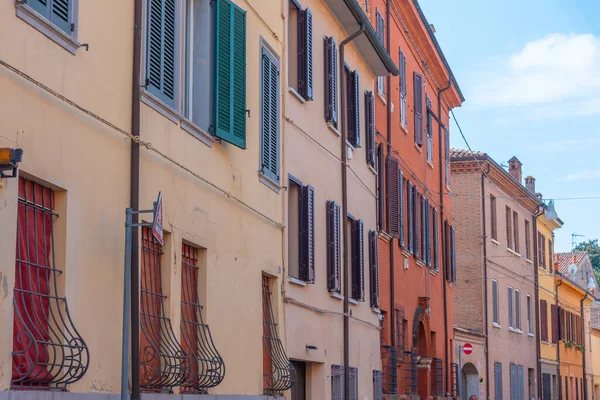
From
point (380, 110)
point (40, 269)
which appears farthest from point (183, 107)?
point (380, 110)

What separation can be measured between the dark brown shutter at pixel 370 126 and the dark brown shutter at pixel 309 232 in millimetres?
4868

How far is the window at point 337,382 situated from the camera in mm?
17516

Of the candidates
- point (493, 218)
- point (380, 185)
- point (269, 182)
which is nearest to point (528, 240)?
point (493, 218)

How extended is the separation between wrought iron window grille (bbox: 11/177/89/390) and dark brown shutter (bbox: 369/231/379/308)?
1233 centimetres

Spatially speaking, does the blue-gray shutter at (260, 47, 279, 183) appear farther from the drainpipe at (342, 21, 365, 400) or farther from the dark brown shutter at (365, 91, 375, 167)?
the dark brown shutter at (365, 91, 375, 167)

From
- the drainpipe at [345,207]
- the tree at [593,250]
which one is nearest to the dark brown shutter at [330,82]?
the drainpipe at [345,207]

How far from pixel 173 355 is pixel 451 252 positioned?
2138 cm

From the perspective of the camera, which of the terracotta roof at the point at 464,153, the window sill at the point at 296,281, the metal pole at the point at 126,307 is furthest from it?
the terracotta roof at the point at 464,153

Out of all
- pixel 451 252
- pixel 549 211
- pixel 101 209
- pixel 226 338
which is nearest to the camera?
pixel 101 209

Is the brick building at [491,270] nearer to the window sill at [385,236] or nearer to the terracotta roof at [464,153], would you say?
the terracotta roof at [464,153]

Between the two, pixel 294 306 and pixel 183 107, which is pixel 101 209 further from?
pixel 294 306

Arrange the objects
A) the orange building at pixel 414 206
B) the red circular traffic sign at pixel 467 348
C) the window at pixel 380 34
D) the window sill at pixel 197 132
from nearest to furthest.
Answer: the window sill at pixel 197 132
the orange building at pixel 414 206
the window at pixel 380 34
the red circular traffic sign at pixel 467 348

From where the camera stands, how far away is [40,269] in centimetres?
835

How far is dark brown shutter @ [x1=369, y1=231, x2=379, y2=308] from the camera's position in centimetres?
2061
